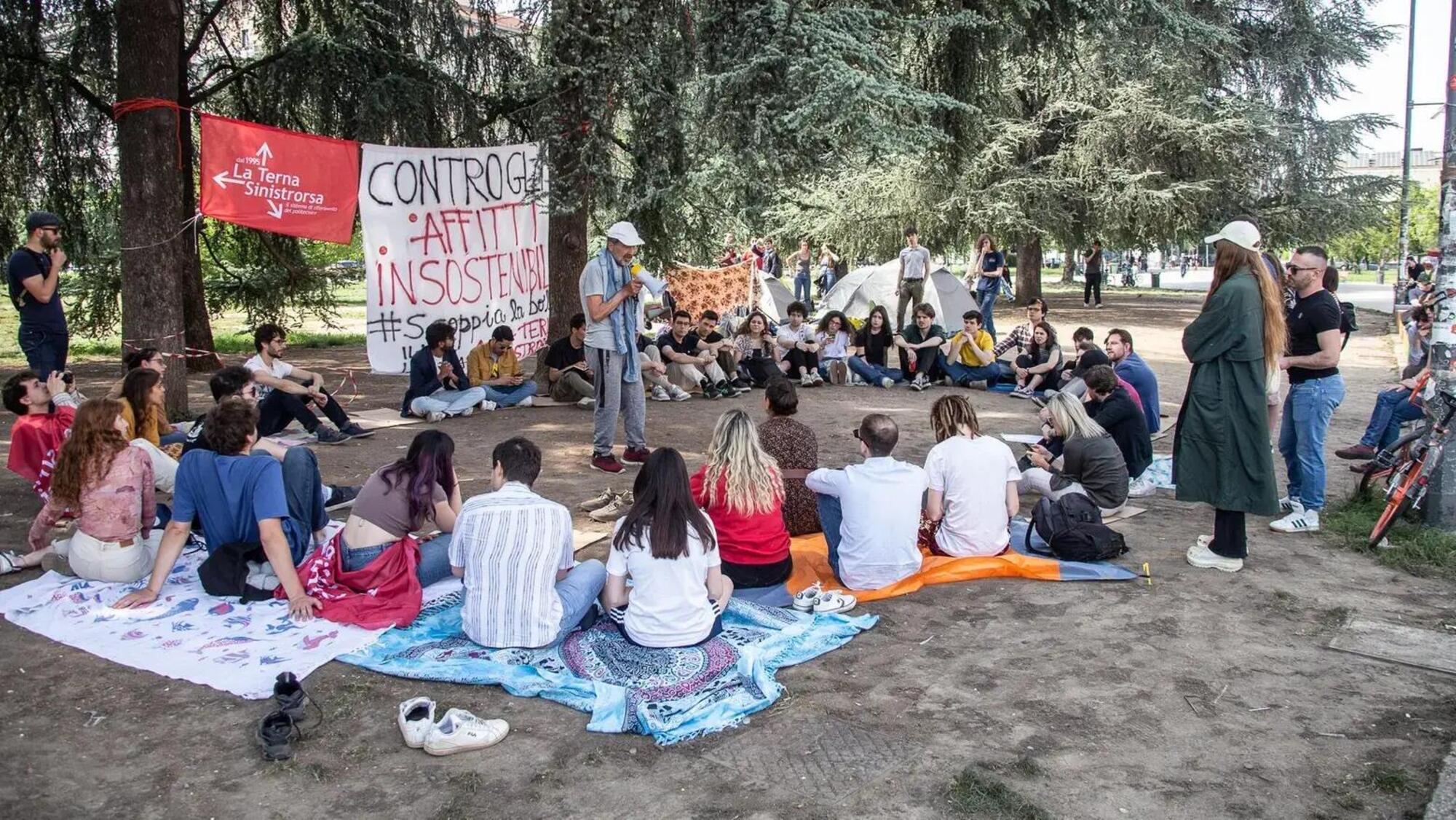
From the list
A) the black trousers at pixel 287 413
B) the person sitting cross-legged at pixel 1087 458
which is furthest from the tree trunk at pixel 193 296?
the person sitting cross-legged at pixel 1087 458

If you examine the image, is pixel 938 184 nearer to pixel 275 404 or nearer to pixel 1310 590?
pixel 275 404

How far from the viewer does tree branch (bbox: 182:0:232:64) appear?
11406 mm

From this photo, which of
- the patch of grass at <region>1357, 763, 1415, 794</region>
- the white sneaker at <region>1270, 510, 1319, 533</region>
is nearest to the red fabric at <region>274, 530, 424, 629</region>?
the patch of grass at <region>1357, 763, 1415, 794</region>

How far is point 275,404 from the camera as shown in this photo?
8.61 m

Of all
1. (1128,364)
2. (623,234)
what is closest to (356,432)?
(623,234)

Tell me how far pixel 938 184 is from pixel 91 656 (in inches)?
805

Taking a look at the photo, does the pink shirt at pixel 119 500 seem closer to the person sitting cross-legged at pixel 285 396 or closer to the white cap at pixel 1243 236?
the person sitting cross-legged at pixel 285 396

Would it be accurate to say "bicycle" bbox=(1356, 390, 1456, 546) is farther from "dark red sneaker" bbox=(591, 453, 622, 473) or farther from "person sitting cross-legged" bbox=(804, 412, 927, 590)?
"dark red sneaker" bbox=(591, 453, 622, 473)

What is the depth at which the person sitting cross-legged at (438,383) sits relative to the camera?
9.67 m

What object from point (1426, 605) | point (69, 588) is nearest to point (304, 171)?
point (69, 588)

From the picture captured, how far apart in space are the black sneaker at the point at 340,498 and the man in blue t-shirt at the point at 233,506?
1746 millimetres

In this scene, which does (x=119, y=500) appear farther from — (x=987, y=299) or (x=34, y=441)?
(x=987, y=299)

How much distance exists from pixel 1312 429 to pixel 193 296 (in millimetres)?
11033

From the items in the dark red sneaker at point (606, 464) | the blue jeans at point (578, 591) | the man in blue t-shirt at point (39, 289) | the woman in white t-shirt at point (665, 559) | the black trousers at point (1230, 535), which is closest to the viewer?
the woman in white t-shirt at point (665, 559)
